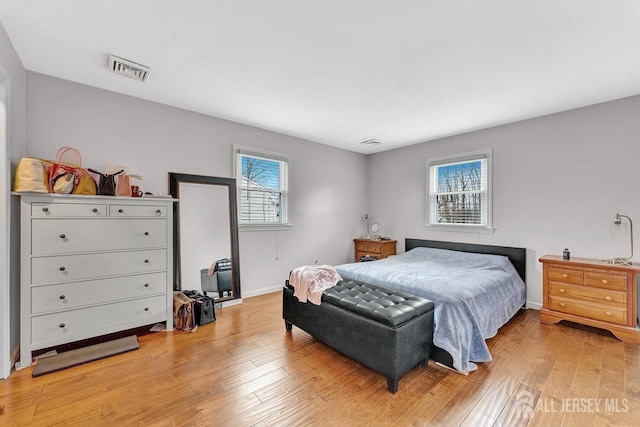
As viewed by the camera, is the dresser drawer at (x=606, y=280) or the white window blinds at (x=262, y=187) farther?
the white window blinds at (x=262, y=187)

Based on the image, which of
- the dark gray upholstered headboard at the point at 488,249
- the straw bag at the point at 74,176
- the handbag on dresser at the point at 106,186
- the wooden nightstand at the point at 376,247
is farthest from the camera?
the wooden nightstand at the point at 376,247

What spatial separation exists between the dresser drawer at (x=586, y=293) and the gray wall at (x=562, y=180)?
543 millimetres

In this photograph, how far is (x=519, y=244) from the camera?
385 cm

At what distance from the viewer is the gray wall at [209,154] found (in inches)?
110

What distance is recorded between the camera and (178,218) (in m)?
3.41

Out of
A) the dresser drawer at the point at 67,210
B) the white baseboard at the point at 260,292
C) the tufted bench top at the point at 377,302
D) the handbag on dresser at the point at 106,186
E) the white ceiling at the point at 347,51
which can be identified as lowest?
the white baseboard at the point at 260,292

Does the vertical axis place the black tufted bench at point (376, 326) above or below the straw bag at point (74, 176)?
below

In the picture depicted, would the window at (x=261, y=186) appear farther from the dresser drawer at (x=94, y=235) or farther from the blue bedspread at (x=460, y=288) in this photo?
the blue bedspread at (x=460, y=288)

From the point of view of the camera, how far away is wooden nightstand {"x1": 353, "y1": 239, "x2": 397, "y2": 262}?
5121mm

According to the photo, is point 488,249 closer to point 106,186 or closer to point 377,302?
point 377,302

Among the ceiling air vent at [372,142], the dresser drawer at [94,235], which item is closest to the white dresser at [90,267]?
the dresser drawer at [94,235]

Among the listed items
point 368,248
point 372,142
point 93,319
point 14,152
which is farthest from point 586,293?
point 14,152

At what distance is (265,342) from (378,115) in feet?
9.91

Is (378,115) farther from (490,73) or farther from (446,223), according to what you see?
(446,223)
